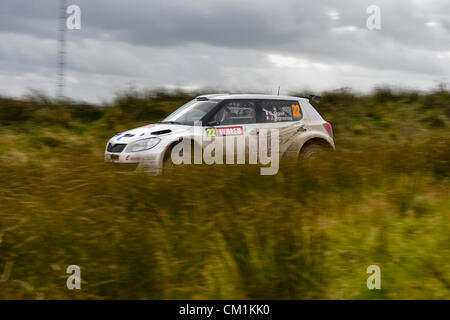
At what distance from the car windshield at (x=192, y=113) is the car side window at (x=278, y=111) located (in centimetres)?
96

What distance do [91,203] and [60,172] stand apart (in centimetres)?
79

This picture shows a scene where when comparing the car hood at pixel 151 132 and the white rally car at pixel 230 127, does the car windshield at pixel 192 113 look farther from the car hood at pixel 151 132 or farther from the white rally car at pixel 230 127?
the car hood at pixel 151 132

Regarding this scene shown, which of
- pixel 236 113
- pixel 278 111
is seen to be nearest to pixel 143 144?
pixel 236 113

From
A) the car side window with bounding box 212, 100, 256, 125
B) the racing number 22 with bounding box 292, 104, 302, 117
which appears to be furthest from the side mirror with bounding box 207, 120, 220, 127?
the racing number 22 with bounding box 292, 104, 302, 117

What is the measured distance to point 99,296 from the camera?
4066 millimetres

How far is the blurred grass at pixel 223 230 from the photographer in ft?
13.7

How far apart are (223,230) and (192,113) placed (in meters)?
5.31

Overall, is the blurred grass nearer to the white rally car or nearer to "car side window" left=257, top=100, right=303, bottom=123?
the white rally car

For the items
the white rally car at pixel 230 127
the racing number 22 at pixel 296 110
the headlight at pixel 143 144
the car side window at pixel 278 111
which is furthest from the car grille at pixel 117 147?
the racing number 22 at pixel 296 110

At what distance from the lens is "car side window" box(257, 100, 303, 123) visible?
389 inches

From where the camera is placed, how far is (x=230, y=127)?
938cm

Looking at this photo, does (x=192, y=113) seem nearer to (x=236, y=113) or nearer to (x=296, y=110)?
(x=236, y=113)

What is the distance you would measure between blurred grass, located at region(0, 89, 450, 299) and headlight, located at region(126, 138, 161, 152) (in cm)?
236
